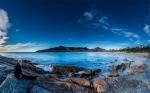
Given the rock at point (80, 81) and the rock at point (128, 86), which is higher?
the rock at point (80, 81)

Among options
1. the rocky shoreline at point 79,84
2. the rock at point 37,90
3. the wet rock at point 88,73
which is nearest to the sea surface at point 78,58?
the wet rock at point 88,73

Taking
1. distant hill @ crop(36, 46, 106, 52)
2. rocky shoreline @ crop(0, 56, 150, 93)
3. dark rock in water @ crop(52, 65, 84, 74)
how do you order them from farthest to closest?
distant hill @ crop(36, 46, 106, 52)
dark rock in water @ crop(52, 65, 84, 74)
rocky shoreline @ crop(0, 56, 150, 93)

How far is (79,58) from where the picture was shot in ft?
63.7

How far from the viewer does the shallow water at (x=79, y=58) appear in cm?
1888

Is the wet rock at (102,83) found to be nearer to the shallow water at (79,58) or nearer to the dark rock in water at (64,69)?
the shallow water at (79,58)

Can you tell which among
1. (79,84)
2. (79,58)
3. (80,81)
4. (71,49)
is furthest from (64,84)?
(79,58)

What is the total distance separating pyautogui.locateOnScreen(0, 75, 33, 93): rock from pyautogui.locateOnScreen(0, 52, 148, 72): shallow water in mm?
5812

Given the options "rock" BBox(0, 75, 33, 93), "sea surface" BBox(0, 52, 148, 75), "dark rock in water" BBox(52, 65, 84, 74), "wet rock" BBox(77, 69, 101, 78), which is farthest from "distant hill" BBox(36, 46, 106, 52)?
"rock" BBox(0, 75, 33, 93)

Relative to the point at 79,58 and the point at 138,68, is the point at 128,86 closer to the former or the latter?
the point at 138,68

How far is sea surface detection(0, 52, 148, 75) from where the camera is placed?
18.9 meters

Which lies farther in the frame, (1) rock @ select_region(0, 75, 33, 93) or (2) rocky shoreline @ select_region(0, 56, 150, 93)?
(2) rocky shoreline @ select_region(0, 56, 150, 93)

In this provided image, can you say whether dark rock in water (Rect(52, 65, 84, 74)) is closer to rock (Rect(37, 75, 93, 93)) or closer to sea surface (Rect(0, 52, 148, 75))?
sea surface (Rect(0, 52, 148, 75))

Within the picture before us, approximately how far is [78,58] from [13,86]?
763 cm

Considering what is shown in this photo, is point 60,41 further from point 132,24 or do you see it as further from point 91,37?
point 132,24
